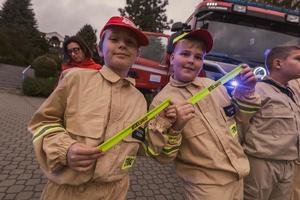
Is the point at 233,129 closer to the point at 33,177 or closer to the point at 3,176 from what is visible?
the point at 33,177

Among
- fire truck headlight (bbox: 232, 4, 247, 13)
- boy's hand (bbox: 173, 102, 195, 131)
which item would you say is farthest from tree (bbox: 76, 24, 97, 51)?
boy's hand (bbox: 173, 102, 195, 131)

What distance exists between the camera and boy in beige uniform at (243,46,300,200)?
7.02 ft

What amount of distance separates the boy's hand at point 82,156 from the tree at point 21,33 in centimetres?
3289

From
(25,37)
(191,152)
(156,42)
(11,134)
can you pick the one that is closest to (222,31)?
(156,42)

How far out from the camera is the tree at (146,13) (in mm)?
29403

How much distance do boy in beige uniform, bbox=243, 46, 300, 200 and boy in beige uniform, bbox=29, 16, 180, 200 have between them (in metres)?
0.85

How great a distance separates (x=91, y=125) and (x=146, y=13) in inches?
1186

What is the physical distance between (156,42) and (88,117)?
5.63m

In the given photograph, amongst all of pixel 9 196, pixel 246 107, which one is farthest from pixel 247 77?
pixel 9 196

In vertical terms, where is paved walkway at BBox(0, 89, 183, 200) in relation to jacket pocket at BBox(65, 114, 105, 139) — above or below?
below

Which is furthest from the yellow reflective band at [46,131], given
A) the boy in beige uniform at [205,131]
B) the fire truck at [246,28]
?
the fire truck at [246,28]

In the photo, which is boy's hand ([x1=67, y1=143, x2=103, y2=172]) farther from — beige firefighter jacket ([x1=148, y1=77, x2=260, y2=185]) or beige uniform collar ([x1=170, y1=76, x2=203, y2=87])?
beige uniform collar ([x1=170, y1=76, x2=203, y2=87])

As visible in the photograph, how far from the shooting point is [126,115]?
1652 millimetres

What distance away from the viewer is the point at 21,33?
35.3 meters
